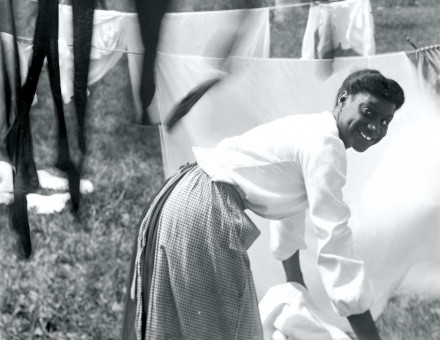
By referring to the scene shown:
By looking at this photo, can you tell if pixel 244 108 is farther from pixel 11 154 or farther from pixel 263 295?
pixel 11 154

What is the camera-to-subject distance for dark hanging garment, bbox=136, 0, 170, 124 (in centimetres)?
326

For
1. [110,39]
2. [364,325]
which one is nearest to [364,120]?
[364,325]

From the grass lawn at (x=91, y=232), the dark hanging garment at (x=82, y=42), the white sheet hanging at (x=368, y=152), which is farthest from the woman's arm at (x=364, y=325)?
the dark hanging garment at (x=82, y=42)

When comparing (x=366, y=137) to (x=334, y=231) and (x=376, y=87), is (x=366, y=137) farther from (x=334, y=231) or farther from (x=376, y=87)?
(x=334, y=231)

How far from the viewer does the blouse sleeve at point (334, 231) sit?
246 cm

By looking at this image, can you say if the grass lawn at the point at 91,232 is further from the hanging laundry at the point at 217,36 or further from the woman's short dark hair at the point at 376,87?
the woman's short dark hair at the point at 376,87

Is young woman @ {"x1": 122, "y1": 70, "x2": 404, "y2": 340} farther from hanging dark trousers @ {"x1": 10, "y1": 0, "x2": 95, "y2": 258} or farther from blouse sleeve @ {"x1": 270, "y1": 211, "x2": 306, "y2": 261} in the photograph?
hanging dark trousers @ {"x1": 10, "y1": 0, "x2": 95, "y2": 258}

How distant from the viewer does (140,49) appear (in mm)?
3324

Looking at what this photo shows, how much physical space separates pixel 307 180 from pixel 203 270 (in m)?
0.41

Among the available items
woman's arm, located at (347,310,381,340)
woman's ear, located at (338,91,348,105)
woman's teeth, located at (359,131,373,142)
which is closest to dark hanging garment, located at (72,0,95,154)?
woman's ear, located at (338,91,348,105)

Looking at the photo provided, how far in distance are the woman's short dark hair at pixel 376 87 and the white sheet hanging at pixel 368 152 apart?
0.34m

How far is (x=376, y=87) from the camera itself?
261cm

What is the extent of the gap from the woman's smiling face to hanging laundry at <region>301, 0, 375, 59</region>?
477mm

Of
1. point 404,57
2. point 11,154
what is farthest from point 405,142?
point 11,154
